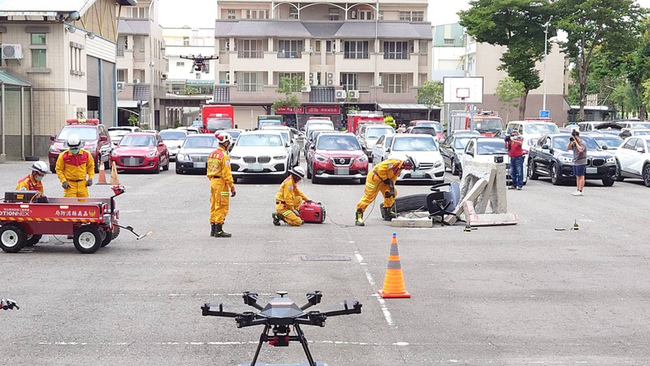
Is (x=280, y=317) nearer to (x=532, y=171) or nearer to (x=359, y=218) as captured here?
(x=359, y=218)

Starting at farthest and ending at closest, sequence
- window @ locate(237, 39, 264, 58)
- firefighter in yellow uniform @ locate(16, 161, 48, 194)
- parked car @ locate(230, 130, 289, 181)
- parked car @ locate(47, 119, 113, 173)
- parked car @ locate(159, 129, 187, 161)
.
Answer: window @ locate(237, 39, 264, 58) → parked car @ locate(159, 129, 187, 161) → parked car @ locate(47, 119, 113, 173) → parked car @ locate(230, 130, 289, 181) → firefighter in yellow uniform @ locate(16, 161, 48, 194)

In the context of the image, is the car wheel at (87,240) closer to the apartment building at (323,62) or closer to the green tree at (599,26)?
the green tree at (599,26)

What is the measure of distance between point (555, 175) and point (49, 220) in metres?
18.6

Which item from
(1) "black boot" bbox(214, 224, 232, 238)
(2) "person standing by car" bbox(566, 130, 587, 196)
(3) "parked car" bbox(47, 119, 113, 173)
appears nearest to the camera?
(1) "black boot" bbox(214, 224, 232, 238)

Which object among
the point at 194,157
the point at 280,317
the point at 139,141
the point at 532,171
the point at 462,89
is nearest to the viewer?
the point at 280,317

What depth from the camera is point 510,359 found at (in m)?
7.91

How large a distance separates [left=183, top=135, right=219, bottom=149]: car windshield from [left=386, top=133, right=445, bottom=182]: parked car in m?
6.70

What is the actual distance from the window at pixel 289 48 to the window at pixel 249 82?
2.81 meters

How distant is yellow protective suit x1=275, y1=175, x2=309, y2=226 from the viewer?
17094 millimetres

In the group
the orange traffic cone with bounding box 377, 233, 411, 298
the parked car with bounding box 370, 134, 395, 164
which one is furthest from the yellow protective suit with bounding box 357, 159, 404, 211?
the parked car with bounding box 370, 134, 395, 164

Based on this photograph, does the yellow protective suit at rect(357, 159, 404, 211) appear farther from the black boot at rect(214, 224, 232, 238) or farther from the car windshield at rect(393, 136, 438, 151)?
the car windshield at rect(393, 136, 438, 151)

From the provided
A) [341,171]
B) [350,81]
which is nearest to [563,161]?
[341,171]

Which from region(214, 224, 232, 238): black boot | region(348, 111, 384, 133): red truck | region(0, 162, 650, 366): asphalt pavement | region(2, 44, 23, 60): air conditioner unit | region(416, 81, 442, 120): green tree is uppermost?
region(2, 44, 23, 60): air conditioner unit

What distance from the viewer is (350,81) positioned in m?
83.9
